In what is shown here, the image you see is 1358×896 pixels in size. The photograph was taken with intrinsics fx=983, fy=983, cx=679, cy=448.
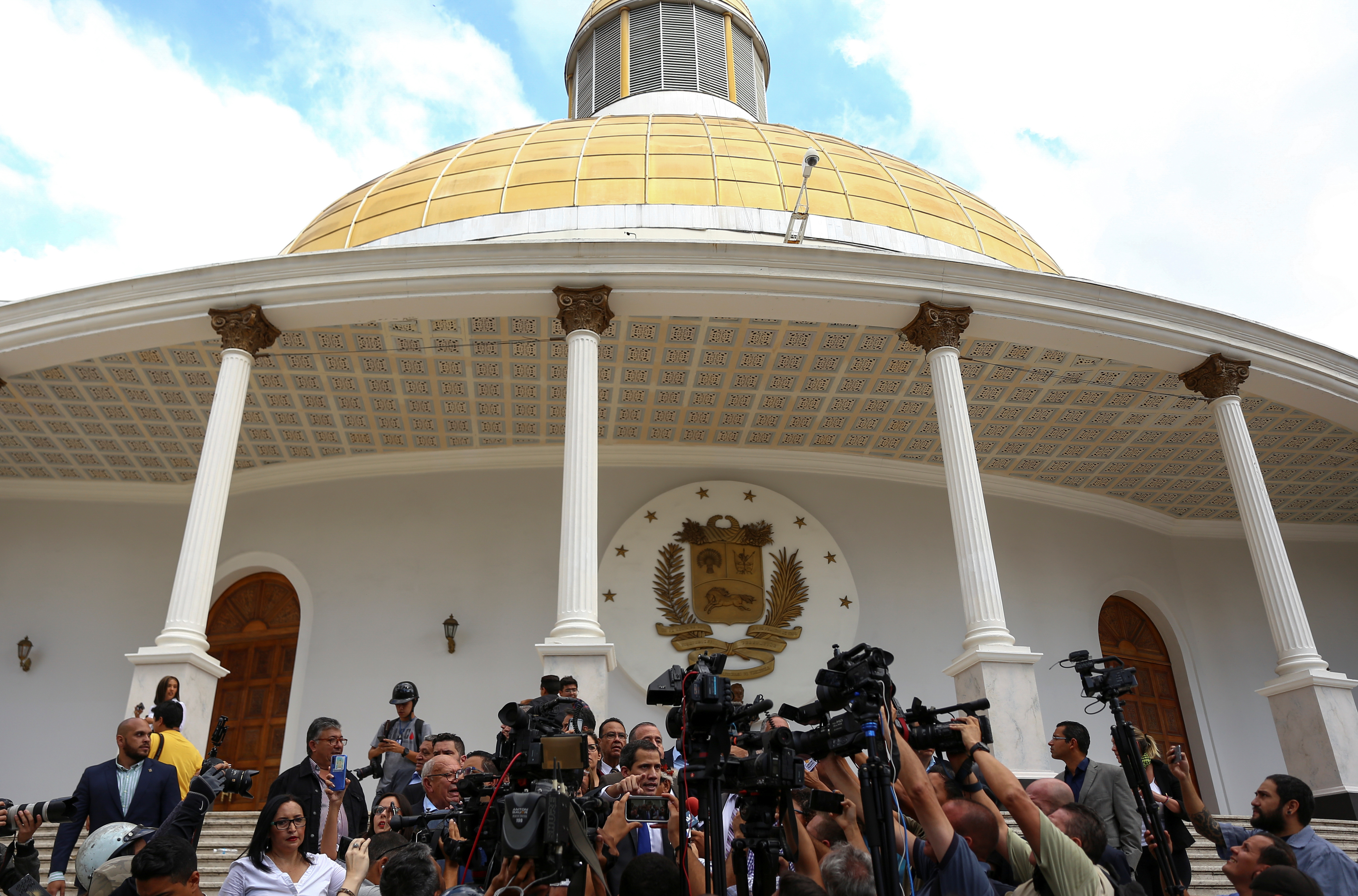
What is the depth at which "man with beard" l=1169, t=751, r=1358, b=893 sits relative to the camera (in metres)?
3.87

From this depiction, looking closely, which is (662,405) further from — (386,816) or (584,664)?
(386,816)

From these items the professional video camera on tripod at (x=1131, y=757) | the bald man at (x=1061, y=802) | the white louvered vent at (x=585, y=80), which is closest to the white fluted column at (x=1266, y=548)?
the professional video camera on tripod at (x=1131, y=757)

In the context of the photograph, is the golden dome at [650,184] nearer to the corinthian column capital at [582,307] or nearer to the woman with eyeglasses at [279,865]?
the corinthian column capital at [582,307]

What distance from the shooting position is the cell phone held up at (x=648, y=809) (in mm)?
3213

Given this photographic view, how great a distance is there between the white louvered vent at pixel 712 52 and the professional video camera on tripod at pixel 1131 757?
691 inches

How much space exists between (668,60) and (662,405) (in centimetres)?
1186

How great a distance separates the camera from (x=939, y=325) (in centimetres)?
993

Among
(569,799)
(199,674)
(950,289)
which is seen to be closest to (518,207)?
(950,289)

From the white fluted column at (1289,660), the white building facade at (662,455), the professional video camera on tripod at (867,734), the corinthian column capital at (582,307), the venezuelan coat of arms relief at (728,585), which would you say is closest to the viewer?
the professional video camera on tripod at (867,734)

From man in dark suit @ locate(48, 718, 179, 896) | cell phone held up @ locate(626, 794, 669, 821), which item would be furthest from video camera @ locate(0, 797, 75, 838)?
cell phone held up @ locate(626, 794, 669, 821)

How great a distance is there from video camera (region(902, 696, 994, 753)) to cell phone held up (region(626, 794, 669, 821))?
0.90m

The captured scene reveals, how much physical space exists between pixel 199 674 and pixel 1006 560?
10.1m

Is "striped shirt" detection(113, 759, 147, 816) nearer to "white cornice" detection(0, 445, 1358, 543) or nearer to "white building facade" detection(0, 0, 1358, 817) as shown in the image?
"white building facade" detection(0, 0, 1358, 817)

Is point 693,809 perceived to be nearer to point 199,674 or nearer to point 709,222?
point 199,674
